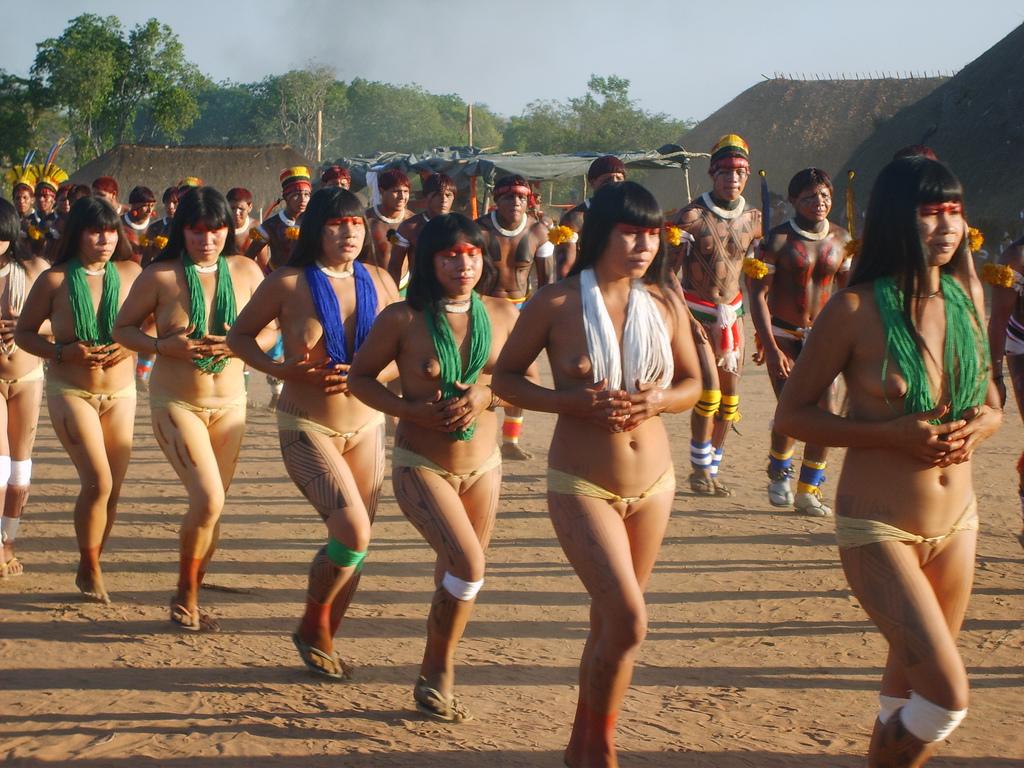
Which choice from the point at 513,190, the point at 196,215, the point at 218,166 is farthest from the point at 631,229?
the point at 218,166

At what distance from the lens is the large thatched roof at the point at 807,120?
42.9m

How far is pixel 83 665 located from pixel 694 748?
2799 mm

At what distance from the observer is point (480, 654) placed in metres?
5.92

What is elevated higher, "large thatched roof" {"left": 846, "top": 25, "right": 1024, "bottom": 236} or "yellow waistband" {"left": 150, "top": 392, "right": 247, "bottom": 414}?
"large thatched roof" {"left": 846, "top": 25, "right": 1024, "bottom": 236}

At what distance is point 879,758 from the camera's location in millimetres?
3688

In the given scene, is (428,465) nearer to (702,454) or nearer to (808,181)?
(808,181)

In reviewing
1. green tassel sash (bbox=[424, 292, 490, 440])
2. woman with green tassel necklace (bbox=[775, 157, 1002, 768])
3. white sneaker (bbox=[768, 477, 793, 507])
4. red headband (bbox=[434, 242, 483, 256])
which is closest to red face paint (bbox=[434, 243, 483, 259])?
red headband (bbox=[434, 242, 483, 256])

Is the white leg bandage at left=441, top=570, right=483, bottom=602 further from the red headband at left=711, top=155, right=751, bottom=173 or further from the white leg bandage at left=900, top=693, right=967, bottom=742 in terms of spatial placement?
the red headband at left=711, top=155, right=751, bottom=173

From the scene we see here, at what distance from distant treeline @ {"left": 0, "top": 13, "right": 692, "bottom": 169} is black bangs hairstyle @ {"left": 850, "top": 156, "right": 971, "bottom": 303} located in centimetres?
2812

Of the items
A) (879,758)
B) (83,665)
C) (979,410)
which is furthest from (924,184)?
(83,665)

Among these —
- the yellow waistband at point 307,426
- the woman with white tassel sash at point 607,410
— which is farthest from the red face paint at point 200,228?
the woman with white tassel sash at point 607,410

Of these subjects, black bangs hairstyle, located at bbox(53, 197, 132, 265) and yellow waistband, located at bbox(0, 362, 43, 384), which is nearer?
black bangs hairstyle, located at bbox(53, 197, 132, 265)

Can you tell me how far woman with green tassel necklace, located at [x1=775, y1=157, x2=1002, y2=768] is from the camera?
3641mm

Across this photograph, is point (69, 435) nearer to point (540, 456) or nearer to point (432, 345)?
point (432, 345)
